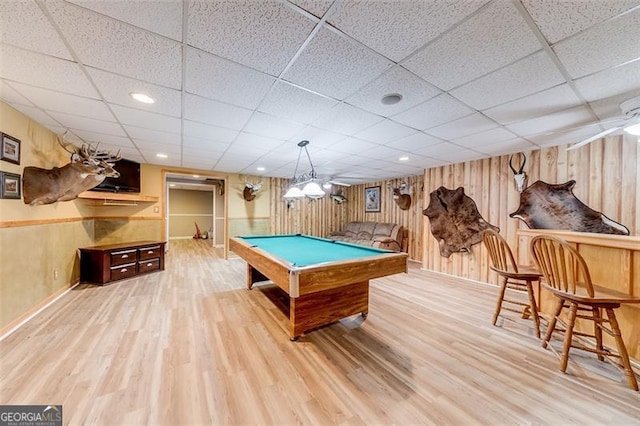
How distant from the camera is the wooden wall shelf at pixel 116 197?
373 centimetres

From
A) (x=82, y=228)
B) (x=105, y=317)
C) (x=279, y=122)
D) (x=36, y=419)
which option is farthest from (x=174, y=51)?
(x=82, y=228)

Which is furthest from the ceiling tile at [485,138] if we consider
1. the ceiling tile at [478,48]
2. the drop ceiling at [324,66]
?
the ceiling tile at [478,48]

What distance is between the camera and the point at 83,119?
2.56 meters

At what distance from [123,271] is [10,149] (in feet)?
8.10

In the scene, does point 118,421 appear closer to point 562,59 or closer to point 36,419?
point 36,419

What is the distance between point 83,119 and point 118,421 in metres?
3.08

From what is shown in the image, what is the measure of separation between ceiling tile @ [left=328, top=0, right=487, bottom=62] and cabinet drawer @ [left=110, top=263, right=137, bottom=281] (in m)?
4.96

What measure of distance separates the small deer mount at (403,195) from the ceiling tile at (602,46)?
459 centimetres

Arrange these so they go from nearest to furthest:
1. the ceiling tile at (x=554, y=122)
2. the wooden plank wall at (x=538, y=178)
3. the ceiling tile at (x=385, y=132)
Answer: the ceiling tile at (x=554, y=122), the ceiling tile at (x=385, y=132), the wooden plank wall at (x=538, y=178)

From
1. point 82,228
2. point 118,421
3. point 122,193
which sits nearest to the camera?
point 118,421

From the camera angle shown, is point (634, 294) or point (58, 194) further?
point (58, 194)

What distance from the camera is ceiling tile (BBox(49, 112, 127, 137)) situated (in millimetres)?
2508

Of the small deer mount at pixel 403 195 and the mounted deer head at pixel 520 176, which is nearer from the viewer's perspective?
the mounted deer head at pixel 520 176

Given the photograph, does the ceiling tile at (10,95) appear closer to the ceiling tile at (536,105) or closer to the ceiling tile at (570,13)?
the ceiling tile at (570,13)
